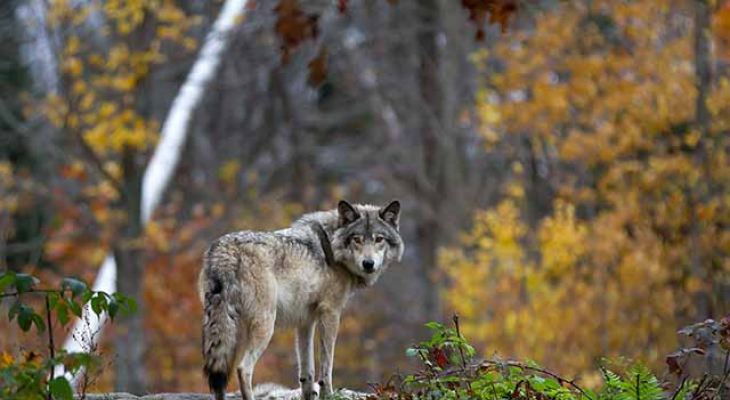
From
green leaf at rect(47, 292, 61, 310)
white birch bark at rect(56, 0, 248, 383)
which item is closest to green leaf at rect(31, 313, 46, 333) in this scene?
green leaf at rect(47, 292, 61, 310)

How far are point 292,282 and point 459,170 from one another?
16.4 metres

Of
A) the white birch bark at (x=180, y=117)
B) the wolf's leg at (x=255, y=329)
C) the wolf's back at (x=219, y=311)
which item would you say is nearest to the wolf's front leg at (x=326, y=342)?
the wolf's leg at (x=255, y=329)

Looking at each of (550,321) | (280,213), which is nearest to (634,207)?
(550,321)

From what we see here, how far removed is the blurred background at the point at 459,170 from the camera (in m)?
16.4

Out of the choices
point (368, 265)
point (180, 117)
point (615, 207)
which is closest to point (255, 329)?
point (368, 265)

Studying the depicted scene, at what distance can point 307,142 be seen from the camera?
99.6 feet

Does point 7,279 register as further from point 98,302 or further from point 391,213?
point 391,213

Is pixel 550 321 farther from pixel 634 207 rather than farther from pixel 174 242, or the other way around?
pixel 174 242

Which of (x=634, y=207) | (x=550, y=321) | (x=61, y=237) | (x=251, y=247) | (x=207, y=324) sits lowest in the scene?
(x=207, y=324)

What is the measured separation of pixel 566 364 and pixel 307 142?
14.7 m

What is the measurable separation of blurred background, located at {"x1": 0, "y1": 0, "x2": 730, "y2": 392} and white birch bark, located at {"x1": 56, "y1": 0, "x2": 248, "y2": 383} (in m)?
0.28

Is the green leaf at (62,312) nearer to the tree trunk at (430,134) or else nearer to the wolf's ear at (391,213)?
the wolf's ear at (391,213)

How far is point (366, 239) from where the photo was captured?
837 cm

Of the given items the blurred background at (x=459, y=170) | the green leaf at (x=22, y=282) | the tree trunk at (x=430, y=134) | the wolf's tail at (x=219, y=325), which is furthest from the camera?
the tree trunk at (x=430, y=134)
